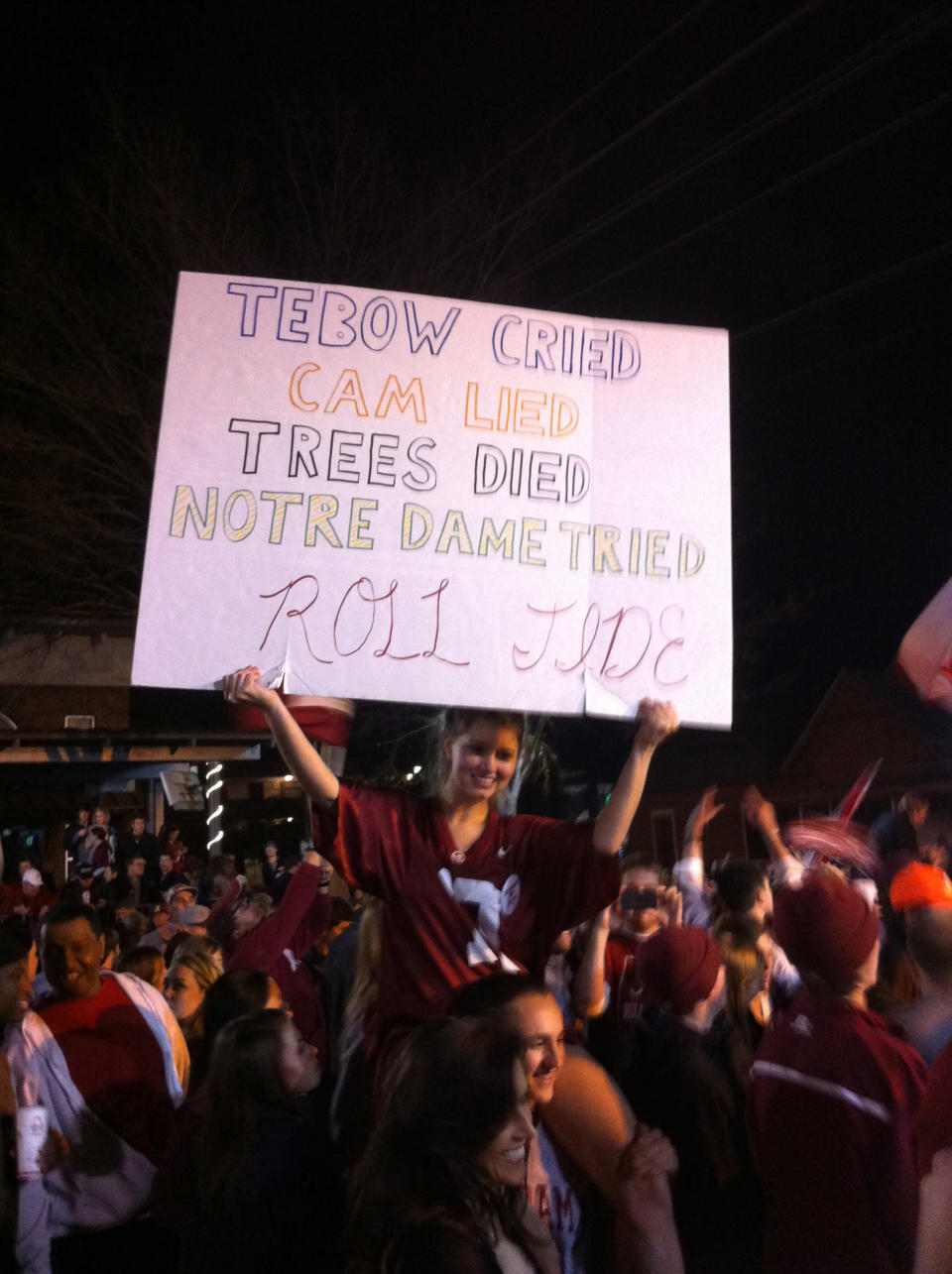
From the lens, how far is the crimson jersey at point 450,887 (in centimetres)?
290

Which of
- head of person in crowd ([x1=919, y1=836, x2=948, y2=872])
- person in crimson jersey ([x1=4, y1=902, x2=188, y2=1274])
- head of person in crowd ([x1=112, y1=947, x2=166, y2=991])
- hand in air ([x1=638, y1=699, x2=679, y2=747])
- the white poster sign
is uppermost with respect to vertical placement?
the white poster sign

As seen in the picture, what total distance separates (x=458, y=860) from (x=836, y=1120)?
106 centimetres

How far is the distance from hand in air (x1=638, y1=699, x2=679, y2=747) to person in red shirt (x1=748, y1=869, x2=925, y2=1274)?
609mm

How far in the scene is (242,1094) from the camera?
9.69 feet

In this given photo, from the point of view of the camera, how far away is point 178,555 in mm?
3162

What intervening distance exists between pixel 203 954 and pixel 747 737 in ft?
65.4

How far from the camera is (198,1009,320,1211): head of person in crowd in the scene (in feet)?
9.40

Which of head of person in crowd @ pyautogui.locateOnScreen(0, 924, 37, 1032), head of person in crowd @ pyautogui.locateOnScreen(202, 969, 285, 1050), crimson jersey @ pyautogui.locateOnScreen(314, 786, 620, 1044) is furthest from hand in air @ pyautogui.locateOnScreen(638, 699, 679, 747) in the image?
head of person in crowd @ pyautogui.locateOnScreen(0, 924, 37, 1032)

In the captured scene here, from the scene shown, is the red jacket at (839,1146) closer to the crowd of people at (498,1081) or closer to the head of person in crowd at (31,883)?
the crowd of people at (498,1081)

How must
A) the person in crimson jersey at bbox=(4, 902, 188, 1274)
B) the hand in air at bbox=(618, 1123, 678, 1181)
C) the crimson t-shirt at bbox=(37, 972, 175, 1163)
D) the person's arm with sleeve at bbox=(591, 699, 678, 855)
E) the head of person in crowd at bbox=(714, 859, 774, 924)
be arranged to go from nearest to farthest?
the hand in air at bbox=(618, 1123, 678, 1181), the person's arm with sleeve at bbox=(591, 699, 678, 855), the person in crimson jersey at bbox=(4, 902, 188, 1274), the crimson t-shirt at bbox=(37, 972, 175, 1163), the head of person in crowd at bbox=(714, 859, 774, 924)

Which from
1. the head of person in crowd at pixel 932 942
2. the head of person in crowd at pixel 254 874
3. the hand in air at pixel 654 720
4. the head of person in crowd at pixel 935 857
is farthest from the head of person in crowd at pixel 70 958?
the head of person in crowd at pixel 254 874

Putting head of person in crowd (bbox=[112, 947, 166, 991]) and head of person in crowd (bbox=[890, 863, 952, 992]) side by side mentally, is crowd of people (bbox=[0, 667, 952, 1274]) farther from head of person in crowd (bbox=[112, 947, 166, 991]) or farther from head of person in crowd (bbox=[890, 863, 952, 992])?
head of person in crowd (bbox=[112, 947, 166, 991])

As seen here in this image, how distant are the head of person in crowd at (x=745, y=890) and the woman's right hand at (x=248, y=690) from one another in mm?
2066

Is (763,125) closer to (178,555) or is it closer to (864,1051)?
(178,555)
